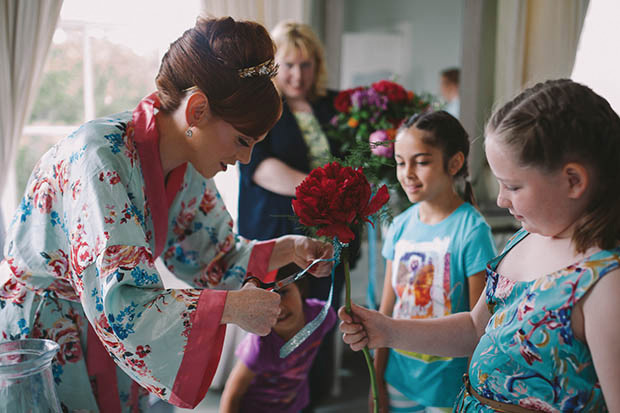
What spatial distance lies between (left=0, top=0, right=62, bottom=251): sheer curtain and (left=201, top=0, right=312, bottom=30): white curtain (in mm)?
724

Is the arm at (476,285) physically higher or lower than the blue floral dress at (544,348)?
lower

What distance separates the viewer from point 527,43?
3.17m

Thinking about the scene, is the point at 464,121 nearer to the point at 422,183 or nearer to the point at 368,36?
the point at 368,36

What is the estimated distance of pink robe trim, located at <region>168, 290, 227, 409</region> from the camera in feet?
3.28

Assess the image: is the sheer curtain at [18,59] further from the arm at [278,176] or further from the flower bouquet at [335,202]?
the flower bouquet at [335,202]

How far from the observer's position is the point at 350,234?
1.03 metres

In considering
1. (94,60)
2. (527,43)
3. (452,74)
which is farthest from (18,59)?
(527,43)

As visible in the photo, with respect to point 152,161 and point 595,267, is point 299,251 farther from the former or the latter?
point 595,267

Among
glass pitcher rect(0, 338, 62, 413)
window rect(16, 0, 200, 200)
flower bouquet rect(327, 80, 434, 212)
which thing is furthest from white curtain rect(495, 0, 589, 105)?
glass pitcher rect(0, 338, 62, 413)

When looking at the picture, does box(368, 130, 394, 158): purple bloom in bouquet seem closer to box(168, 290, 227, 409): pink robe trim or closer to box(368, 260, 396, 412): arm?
box(368, 260, 396, 412): arm

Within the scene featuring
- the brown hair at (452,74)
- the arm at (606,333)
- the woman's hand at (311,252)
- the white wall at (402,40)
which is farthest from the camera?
the brown hair at (452,74)

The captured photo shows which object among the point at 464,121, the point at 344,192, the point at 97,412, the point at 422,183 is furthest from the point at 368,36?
the point at 97,412

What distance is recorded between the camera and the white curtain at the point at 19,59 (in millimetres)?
2312

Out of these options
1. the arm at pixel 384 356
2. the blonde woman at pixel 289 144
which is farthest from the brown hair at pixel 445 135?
the blonde woman at pixel 289 144
